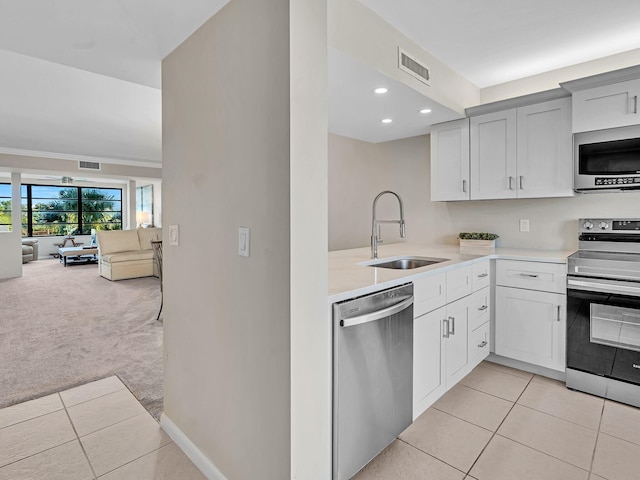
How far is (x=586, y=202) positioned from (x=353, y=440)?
2.71 m

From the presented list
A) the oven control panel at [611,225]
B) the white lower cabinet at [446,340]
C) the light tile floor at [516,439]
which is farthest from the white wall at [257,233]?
the oven control panel at [611,225]

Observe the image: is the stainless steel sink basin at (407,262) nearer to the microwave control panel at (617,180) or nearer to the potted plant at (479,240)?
the potted plant at (479,240)

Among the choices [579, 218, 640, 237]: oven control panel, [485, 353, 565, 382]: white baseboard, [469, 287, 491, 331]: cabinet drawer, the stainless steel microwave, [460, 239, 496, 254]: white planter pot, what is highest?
the stainless steel microwave

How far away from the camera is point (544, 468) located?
175 centimetres

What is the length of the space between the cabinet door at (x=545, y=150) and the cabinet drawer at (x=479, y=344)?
3.86 feet

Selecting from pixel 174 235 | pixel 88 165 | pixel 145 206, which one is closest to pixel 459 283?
pixel 174 235

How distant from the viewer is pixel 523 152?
2957mm

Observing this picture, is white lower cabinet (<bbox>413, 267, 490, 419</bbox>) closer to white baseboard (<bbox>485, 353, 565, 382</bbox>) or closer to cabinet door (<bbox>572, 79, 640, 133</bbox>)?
white baseboard (<bbox>485, 353, 565, 382</bbox>)

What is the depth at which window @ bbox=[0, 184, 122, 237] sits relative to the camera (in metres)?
10.7

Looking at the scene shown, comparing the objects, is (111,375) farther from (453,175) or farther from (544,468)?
(453,175)

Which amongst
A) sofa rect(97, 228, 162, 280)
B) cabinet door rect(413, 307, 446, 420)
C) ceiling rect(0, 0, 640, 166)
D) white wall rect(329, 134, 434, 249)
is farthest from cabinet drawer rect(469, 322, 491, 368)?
sofa rect(97, 228, 162, 280)

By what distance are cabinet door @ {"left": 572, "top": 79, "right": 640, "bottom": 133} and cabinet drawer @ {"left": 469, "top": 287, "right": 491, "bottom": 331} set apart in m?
1.40

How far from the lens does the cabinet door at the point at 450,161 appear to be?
3254 millimetres

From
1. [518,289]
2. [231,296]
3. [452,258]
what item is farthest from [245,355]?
[518,289]
